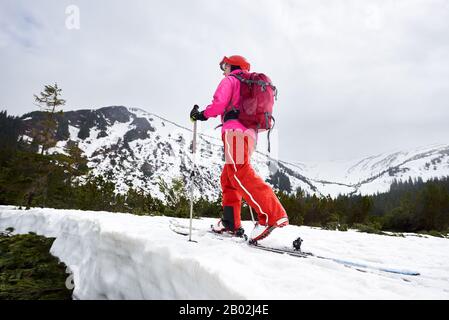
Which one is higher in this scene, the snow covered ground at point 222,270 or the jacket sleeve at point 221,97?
the jacket sleeve at point 221,97

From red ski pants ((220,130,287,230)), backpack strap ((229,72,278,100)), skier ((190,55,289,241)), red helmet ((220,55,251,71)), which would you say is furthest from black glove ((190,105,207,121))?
red helmet ((220,55,251,71))

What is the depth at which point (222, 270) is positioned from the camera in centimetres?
170

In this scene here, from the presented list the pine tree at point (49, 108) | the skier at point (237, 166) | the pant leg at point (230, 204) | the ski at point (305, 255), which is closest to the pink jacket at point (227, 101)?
the skier at point (237, 166)

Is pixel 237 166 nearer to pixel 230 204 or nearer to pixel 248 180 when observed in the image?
pixel 248 180

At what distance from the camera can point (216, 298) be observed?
1578mm

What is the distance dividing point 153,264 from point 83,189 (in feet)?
66.1

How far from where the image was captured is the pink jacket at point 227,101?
11.4 feet

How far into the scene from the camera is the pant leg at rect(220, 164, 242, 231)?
3912mm

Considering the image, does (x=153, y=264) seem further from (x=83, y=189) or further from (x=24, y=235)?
(x=83, y=189)

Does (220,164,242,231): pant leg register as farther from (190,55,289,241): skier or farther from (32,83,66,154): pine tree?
(32,83,66,154): pine tree

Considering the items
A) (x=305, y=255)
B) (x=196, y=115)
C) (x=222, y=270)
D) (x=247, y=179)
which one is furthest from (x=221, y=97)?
Answer: (x=222, y=270)

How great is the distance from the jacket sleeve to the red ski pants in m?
0.31

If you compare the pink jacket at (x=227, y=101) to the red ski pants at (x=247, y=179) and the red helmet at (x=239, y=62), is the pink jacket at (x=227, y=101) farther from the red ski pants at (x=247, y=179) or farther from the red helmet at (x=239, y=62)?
the red helmet at (x=239, y=62)
